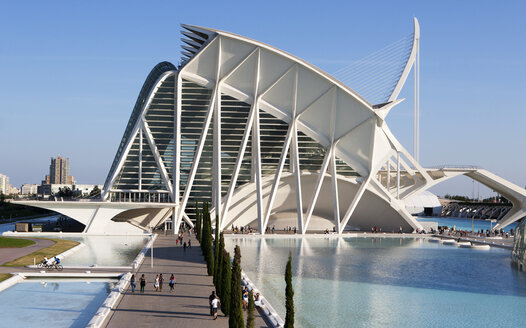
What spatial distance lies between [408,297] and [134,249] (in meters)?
22.7

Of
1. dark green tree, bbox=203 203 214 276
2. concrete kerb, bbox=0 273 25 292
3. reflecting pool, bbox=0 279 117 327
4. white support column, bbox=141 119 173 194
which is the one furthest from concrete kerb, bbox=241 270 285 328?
white support column, bbox=141 119 173 194

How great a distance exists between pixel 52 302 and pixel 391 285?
15.8 m

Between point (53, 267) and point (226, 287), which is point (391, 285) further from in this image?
point (53, 267)

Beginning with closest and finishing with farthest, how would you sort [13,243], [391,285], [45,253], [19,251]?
[391,285] < [45,253] < [19,251] < [13,243]

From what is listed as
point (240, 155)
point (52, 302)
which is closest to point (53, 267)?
point (52, 302)

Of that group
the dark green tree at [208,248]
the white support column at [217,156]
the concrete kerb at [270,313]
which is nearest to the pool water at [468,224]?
the white support column at [217,156]

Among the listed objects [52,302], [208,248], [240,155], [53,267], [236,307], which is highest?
[240,155]

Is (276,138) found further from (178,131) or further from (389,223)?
(389,223)

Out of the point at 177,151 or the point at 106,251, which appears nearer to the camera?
the point at 106,251

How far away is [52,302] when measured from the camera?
2431 cm

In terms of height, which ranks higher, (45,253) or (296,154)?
(296,154)

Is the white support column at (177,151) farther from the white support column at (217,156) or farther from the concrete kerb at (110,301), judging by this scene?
the concrete kerb at (110,301)

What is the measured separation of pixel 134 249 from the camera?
1710 inches

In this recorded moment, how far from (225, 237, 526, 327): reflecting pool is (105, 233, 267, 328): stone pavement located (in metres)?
2.87
